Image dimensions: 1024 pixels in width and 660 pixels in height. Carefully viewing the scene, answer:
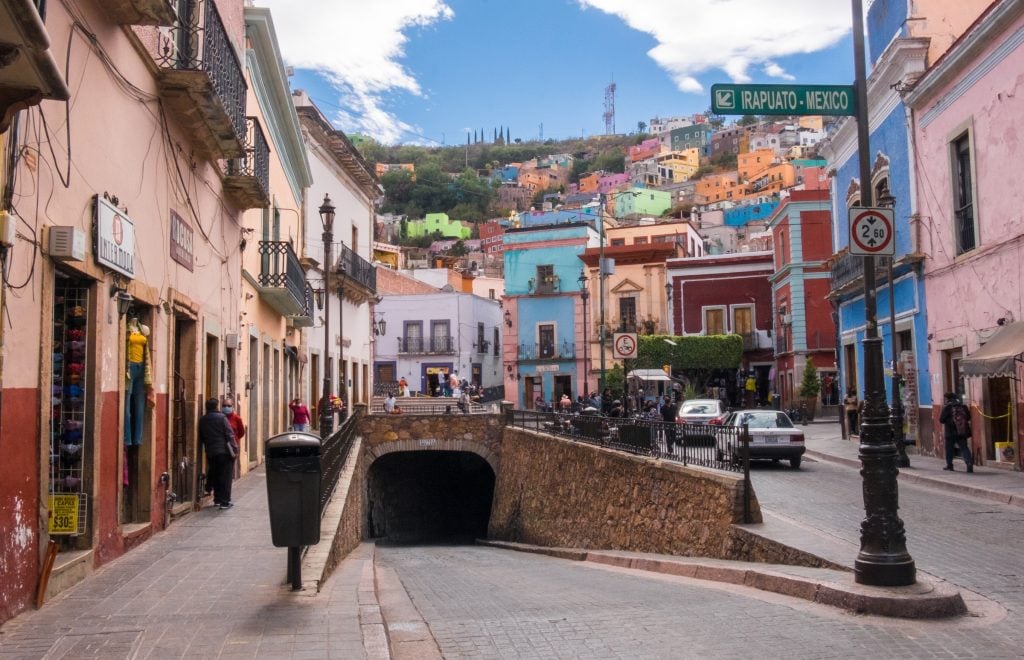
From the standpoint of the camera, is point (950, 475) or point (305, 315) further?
point (305, 315)

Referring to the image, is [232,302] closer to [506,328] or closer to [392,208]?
[506,328]

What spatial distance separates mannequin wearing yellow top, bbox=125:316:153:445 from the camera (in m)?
9.53

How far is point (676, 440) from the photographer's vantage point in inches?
512

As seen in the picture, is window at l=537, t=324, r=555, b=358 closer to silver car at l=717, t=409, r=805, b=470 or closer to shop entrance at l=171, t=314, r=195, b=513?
silver car at l=717, t=409, r=805, b=470

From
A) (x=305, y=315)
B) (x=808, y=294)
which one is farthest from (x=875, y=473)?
(x=808, y=294)

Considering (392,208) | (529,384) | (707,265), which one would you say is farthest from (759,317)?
(392,208)

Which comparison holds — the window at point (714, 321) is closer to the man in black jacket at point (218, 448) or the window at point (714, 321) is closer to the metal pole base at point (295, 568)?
the man in black jacket at point (218, 448)

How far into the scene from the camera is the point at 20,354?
245 inches

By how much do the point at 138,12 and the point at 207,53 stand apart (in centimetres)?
276

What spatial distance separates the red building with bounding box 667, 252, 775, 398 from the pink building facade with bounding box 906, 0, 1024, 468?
94.9 ft

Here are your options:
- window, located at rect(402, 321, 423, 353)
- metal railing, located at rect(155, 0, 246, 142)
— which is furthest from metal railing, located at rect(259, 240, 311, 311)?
window, located at rect(402, 321, 423, 353)

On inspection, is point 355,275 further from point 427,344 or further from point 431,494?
point 427,344

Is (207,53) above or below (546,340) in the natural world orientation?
above

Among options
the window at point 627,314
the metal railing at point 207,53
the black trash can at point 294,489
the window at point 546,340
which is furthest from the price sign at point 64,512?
the window at point 546,340
